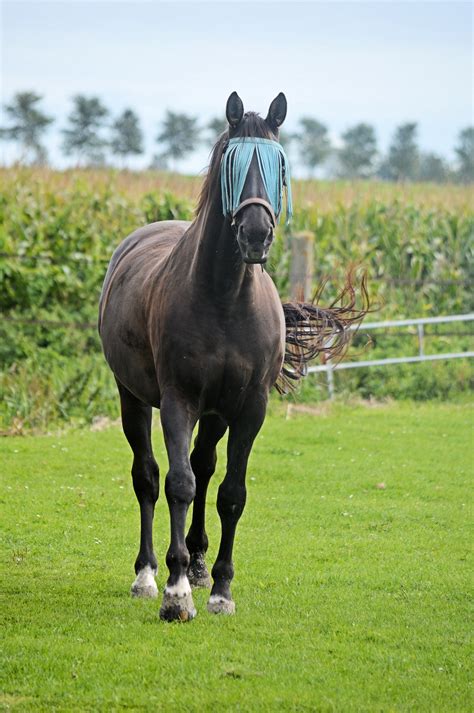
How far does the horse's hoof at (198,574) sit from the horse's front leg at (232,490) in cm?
62

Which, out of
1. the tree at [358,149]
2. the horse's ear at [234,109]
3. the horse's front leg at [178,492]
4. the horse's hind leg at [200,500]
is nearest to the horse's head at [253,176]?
the horse's ear at [234,109]

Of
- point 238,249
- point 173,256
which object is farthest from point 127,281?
point 238,249

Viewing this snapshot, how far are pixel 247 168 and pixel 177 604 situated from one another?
2.32 meters

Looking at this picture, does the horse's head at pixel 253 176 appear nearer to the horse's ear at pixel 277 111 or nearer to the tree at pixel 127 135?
the horse's ear at pixel 277 111

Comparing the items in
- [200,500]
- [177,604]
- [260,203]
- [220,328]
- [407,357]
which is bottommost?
[407,357]

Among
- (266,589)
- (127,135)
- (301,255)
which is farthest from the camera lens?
(127,135)

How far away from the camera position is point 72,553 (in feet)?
24.0

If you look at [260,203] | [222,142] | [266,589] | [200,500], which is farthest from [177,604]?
[222,142]

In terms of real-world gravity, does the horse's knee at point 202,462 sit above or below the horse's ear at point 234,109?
below

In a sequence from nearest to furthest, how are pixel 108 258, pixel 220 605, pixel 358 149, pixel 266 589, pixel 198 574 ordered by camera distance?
1. pixel 220 605
2. pixel 266 589
3. pixel 198 574
4. pixel 108 258
5. pixel 358 149

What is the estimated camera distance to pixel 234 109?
215 inches

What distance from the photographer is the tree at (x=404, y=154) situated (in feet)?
175

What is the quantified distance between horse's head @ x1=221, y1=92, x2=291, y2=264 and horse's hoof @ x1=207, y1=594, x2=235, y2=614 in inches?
77.9

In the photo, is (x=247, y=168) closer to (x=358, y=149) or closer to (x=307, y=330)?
(x=307, y=330)
